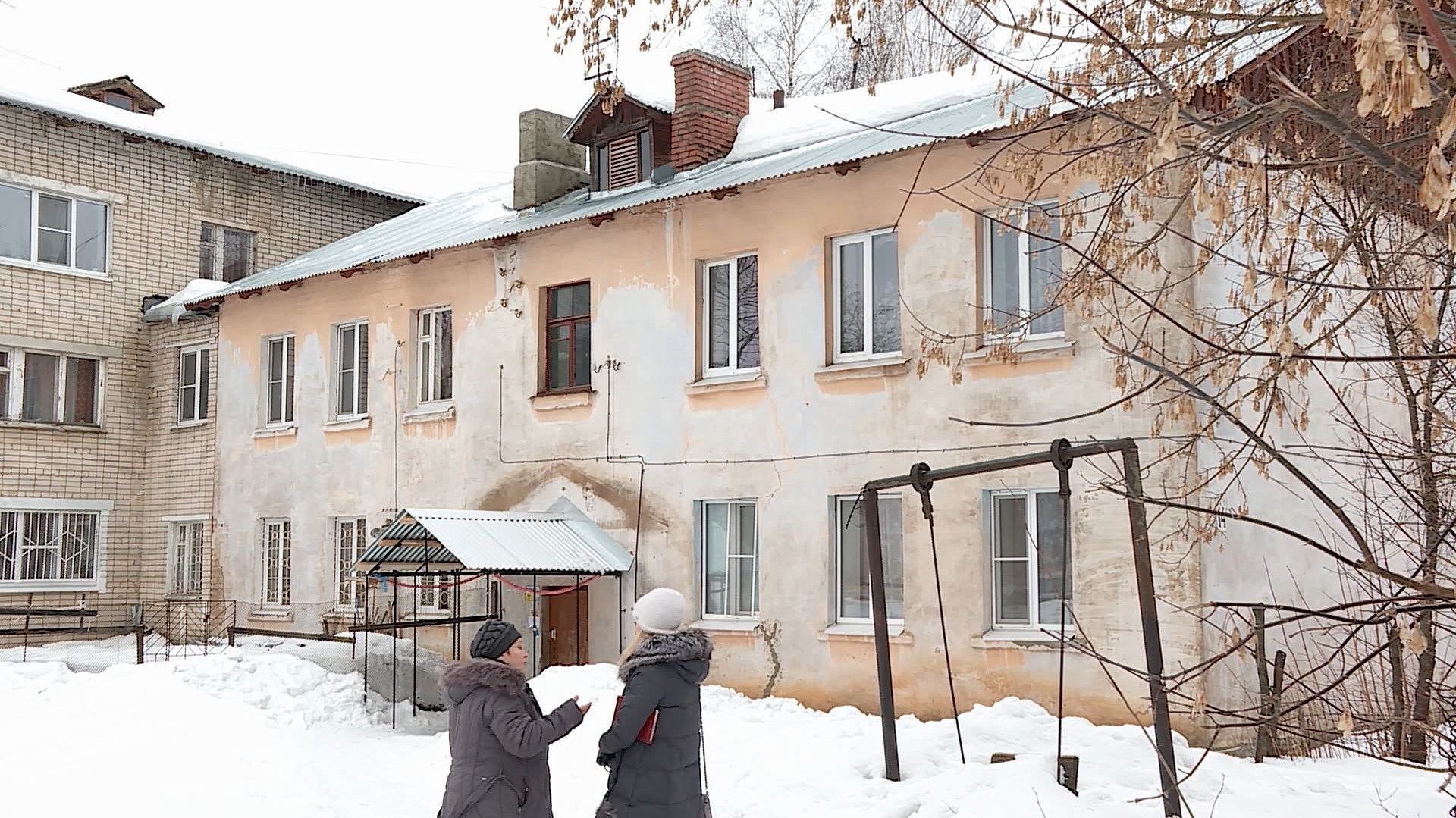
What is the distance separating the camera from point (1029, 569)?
13102mm

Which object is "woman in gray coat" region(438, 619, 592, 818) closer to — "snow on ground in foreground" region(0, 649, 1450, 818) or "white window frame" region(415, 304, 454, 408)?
"snow on ground in foreground" region(0, 649, 1450, 818)

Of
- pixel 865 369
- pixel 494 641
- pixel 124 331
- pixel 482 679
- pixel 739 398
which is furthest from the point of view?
pixel 124 331

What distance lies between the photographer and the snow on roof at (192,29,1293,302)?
552 inches

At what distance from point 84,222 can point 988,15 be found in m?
21.0

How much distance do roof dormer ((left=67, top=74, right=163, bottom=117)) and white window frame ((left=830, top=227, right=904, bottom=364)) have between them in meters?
17.5

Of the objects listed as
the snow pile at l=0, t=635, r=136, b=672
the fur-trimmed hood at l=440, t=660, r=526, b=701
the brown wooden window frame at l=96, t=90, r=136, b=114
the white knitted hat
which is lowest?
the snow pile at l=0, t=635, r=136, b=672

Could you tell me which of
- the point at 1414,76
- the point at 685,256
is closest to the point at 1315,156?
the point at 1414,76

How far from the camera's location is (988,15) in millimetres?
5477

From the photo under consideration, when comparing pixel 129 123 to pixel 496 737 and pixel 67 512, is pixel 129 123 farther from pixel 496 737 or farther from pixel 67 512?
pixel 496 737

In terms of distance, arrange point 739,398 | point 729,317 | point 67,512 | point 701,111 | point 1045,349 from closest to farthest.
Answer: point 1045,349, point 739,398, point 729,317, point 701,111, point 67,512

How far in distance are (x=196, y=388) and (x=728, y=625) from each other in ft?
38.9

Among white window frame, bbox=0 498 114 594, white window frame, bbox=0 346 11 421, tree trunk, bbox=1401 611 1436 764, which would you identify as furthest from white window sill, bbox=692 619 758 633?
white window frame, bbox=0 346 11 421

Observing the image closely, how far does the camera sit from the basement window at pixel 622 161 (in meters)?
17.8

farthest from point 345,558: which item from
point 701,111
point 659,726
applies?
point 659,726
